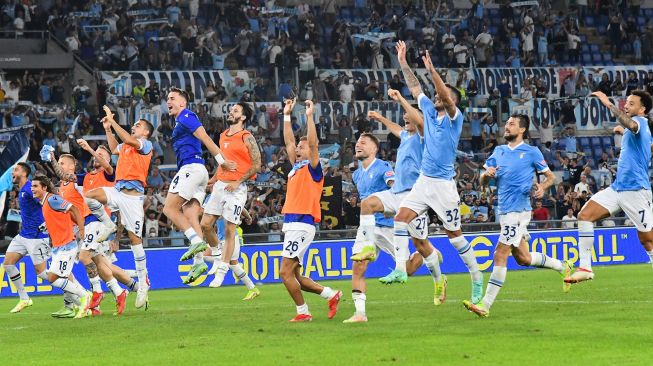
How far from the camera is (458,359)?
36.8 feet

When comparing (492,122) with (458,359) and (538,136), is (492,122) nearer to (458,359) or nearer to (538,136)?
(538,136)

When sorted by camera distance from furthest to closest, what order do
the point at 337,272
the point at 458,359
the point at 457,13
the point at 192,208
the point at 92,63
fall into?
the point at 457,13 < the point at 92,63 < the point at 337,272 < the point at 192,208 < the point at 458,359

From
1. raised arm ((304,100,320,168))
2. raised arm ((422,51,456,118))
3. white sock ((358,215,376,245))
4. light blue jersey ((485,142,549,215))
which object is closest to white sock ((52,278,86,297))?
white sock ((358,215,376,245))

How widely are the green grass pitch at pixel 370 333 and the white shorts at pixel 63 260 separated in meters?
0.78

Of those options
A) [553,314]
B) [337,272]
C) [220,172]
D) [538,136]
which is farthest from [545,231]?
[553,314]

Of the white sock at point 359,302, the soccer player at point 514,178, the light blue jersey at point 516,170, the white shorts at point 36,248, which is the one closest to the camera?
the white sock at point 359,302

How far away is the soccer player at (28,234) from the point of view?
19.2 metres

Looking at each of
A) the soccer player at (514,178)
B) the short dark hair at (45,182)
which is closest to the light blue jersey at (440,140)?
the soccer player at (514,178)

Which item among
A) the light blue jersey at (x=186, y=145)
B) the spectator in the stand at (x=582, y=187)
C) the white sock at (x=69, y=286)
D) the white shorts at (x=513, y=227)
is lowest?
the spectator in the stand at (x=582, y=187)

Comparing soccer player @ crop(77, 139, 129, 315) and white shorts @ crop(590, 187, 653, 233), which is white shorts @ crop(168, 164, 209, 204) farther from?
white shorts @ crop(590, 187, 653, 233)

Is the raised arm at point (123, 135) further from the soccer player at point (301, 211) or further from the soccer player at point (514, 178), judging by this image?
the soccer player at point (514, 178)

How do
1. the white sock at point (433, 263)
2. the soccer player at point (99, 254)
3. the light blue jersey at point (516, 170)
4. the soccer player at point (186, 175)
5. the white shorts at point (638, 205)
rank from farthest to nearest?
the soccer player at point (99, 254), the soccer player at point (186, 175), the white sock at point (433, 263), the white shorts at point (638, 205), the light blue jersey at point (516, 170)

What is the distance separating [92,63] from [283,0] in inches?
312

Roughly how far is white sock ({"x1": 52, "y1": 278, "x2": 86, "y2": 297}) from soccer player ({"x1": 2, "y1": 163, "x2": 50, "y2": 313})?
1548 millimetres
